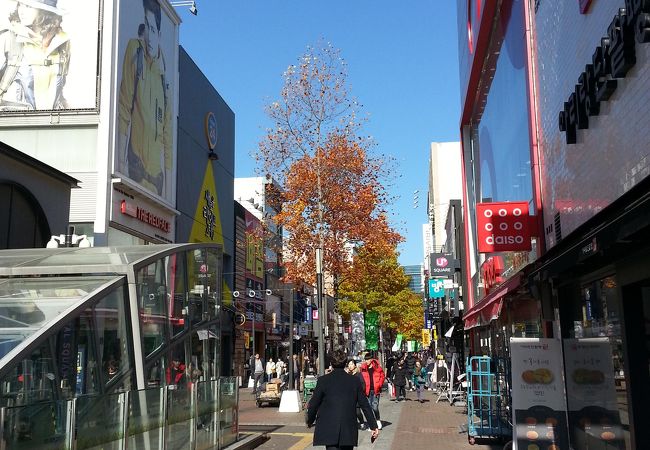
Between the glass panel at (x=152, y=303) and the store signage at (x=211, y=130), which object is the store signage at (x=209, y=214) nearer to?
the store signage at (x=211, y=130)

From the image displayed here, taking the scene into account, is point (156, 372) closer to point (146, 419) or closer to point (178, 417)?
point (178, 417)

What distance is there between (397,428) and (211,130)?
24982mm

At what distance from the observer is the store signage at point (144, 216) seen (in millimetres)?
25752

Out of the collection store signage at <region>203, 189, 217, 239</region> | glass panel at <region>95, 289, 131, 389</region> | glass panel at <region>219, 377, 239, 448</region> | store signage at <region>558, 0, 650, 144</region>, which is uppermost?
store signage at <region>203, 189, 217, 239</region>

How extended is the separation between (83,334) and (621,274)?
6204 millimetres

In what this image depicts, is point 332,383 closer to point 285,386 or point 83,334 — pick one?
point 83,334

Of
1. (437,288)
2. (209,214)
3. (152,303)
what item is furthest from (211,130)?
(152,303)

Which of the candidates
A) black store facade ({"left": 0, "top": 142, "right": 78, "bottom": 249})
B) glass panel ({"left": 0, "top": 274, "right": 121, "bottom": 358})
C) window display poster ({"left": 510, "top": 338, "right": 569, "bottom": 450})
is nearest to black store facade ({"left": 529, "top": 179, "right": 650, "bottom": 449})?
window display poster ({"left": 510, "top": 338, "right": 569, "bottom": 450})

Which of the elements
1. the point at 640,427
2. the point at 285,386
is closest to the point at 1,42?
the point at 285,386

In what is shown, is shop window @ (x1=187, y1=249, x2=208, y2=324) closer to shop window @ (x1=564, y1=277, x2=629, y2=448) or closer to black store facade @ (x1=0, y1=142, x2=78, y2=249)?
shop window @ (x1=564, y1=277, x2=629, y2=448)

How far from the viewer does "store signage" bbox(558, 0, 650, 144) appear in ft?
20.0

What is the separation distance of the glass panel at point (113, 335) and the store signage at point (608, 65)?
622 centimetres

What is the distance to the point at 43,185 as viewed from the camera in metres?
17.2

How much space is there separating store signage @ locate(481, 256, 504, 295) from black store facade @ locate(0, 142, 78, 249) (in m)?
11.6
